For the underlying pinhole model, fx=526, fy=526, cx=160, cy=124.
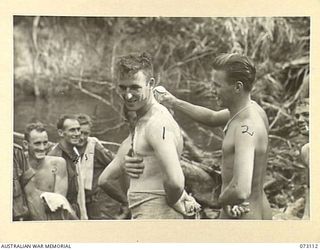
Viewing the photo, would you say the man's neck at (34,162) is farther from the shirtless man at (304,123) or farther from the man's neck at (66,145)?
the shirtless man at (304,123)

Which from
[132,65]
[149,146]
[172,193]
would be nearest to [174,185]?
[172,193]

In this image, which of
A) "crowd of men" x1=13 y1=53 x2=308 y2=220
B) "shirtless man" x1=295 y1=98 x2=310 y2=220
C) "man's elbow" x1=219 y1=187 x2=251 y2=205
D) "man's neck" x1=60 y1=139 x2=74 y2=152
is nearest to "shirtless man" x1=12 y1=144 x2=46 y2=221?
"crowd of men" x1=13 y1=53 x2=308 y2=220

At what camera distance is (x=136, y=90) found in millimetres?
1418

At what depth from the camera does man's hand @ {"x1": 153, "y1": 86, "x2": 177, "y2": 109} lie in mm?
1425

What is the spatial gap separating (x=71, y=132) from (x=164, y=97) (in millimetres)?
269

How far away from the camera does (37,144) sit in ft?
4.65

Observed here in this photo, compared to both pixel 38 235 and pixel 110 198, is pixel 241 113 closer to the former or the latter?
pixel 110 198

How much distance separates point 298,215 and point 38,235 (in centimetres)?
70

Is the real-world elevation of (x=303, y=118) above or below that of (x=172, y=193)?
above

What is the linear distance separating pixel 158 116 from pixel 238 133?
219 mm

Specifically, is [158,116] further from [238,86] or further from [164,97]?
[238,86]

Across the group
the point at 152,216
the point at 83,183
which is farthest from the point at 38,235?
the point at 152,216

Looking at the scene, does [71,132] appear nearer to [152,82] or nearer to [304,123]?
[152,82]

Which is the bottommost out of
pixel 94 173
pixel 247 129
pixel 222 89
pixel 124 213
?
pixel 124 213
